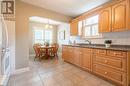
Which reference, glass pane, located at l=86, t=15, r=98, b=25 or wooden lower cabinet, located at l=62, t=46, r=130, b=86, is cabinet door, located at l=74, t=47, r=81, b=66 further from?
glass pane, located at l=86, t=15, r=98, b=25

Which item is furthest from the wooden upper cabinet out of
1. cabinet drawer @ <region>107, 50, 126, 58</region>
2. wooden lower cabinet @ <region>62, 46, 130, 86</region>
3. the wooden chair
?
cabinet drawer @ <region>107, 50, 126, 58</region>

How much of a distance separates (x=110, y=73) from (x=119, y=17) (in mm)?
1563

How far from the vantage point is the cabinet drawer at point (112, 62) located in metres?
2.27

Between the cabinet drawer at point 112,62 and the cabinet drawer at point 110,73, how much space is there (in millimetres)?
115

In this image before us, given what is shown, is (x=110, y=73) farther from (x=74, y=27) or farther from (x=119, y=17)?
(x=74, y=27)

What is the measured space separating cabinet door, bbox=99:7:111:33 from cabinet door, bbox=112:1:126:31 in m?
0.14

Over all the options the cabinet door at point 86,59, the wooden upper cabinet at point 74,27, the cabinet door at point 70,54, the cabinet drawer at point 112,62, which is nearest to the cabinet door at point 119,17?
the cabinet drawer at point 112,62

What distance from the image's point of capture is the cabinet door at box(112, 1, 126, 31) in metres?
2.62

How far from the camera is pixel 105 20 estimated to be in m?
3.18

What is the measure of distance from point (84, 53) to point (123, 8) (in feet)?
6.01

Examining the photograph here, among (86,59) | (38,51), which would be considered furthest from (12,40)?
(86,59)

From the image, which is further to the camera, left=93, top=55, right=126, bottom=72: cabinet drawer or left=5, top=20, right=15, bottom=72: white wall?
left=5, top=20, right=15, bottom=72: white wall

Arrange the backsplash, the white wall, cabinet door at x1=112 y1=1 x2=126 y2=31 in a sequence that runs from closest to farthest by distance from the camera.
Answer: cabinet door at x1=112 y1=1 x2=126 y2=31, the backsplash, the white wall

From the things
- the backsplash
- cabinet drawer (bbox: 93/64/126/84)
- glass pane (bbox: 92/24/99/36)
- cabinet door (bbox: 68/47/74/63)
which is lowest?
cabinet drawer (bbox: 93/64/126/84)
